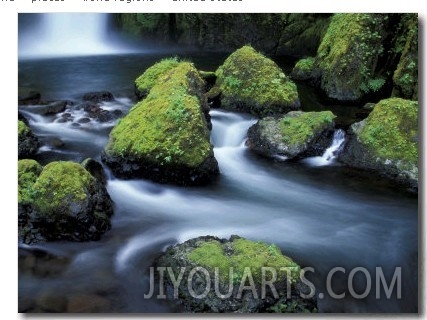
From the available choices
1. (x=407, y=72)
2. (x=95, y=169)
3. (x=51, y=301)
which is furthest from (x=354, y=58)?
(x=51, y=301)

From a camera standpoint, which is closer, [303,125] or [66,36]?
[303,125]

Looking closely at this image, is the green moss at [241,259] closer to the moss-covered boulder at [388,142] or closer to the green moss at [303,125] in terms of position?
the moss-covered boulder at [388,142]

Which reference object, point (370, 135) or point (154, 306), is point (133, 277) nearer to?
point (154, 306)

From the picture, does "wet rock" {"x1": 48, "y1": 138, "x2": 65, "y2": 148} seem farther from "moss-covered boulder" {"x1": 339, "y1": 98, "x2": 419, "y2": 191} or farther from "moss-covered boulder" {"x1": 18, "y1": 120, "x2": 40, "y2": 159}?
"moss-covered boulder" {"x1": 339, "y1": 98, "x2": 419, "y2": 191}

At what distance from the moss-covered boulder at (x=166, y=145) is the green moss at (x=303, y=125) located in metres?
1.25

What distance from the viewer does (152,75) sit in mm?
8508

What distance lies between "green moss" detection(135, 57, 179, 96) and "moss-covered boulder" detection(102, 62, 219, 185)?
1.80 m

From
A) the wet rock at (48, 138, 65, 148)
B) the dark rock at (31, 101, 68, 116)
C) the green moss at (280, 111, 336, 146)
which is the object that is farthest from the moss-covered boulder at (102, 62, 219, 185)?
the dark rock at (31, 101, 68, 116)

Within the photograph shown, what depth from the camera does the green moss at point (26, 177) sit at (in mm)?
5086

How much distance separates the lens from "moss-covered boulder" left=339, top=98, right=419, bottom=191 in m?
6.00

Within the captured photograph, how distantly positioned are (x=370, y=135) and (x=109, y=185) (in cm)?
336

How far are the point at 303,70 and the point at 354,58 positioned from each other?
971 mm

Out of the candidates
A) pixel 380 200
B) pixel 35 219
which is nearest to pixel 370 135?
pixel 380 200

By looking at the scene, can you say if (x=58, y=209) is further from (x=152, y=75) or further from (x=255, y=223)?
(x=152, y=75)
